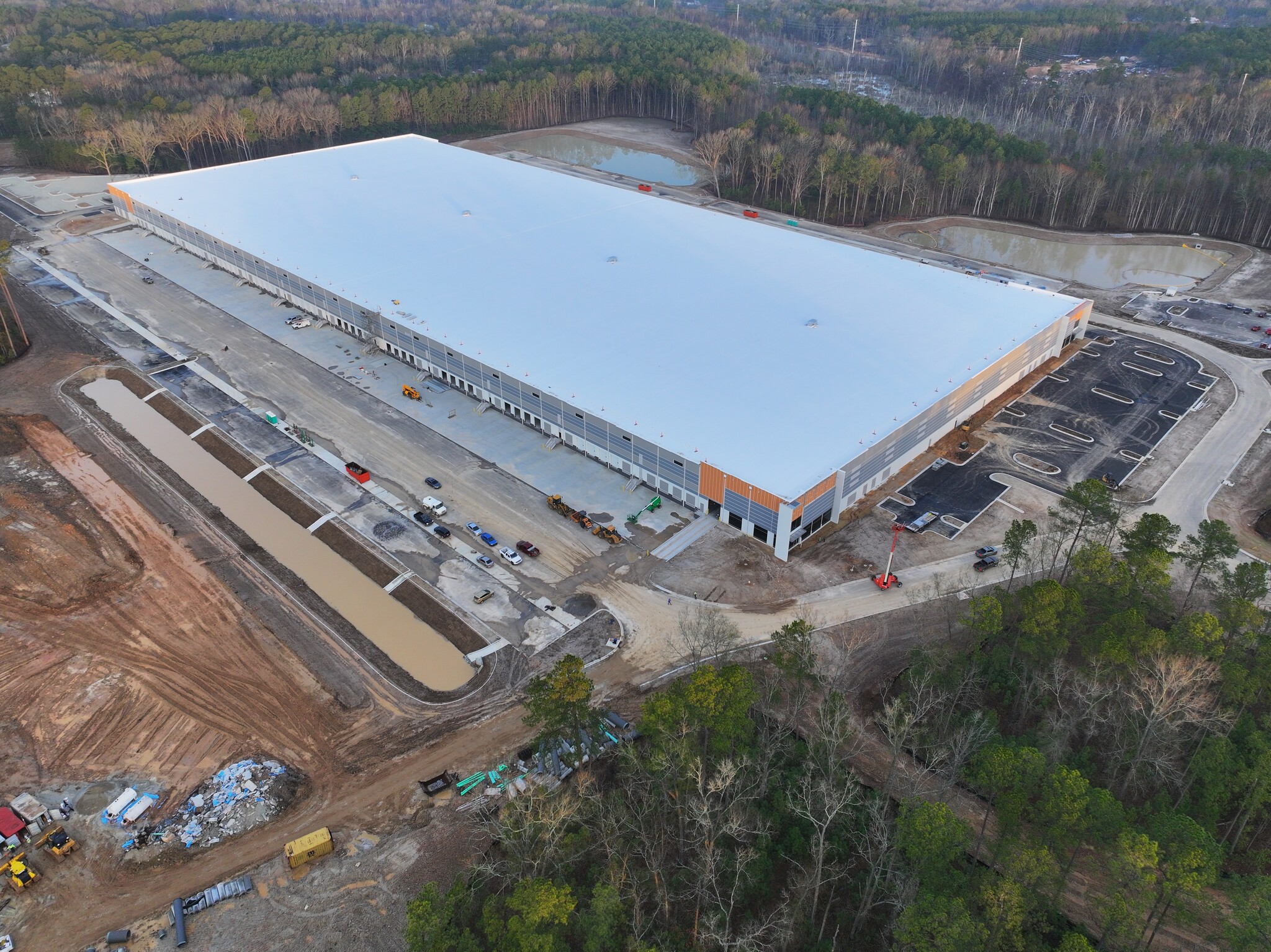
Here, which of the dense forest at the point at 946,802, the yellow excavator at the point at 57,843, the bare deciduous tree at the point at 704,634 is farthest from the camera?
the bare deciduous tree at the point at 704,634

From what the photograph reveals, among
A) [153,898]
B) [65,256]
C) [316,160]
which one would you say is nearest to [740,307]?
[153,898]

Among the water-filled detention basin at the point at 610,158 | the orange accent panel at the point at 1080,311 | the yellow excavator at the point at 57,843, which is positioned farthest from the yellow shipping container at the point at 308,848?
the water-filled detention basin at the point at 610,158

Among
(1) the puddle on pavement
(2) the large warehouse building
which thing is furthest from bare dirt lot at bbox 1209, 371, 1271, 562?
(1) the puddle on pavement

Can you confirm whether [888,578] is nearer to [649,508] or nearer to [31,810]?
[649,508]

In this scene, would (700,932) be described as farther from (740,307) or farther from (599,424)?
(740,307)

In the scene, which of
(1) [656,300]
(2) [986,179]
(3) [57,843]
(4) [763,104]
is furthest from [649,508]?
(4) [763,104]

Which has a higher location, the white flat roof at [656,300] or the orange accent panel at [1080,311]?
the white flat roof at [656,300]

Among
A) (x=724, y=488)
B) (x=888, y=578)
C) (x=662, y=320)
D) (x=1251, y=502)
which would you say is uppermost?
(x=662, y=320)

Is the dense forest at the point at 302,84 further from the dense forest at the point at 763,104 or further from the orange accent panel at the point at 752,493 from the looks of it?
the orange accent panel at the point at 752,493
